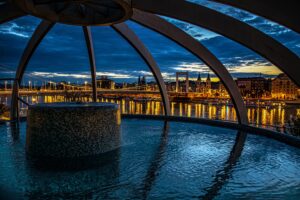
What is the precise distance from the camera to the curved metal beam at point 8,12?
33.4ft

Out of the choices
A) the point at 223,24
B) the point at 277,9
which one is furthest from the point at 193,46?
the point at 277,9

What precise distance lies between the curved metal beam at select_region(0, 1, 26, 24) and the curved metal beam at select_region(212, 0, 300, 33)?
8264 millimetres

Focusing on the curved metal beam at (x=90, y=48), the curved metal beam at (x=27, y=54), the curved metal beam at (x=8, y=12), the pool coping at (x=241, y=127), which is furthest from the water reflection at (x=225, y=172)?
the curved metal beam at (x=27, y=54)

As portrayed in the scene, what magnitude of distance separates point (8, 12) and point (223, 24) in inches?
334

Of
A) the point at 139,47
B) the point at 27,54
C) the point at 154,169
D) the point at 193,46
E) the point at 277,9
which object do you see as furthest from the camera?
the point at 27,54

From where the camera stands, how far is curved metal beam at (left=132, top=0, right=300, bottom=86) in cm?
833

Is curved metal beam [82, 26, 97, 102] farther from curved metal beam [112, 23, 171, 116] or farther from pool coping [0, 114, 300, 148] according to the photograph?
pool coping [0, 114, 300, 148]

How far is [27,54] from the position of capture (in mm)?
13836

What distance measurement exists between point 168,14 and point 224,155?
5.02m

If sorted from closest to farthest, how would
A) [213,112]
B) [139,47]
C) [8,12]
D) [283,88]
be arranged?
[8,12]
[139,47]
[213,112]
[283,88]

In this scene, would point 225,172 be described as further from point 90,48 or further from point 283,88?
point 283,88

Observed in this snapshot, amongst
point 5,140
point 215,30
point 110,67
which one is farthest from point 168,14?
point 110,67

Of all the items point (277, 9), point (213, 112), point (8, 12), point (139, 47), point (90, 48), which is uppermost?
point (8, 12)

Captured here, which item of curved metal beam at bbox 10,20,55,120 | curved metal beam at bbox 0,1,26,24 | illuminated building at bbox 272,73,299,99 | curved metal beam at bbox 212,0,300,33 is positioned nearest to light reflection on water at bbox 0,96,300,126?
curved metal beam at bbox 10,20,55,120
